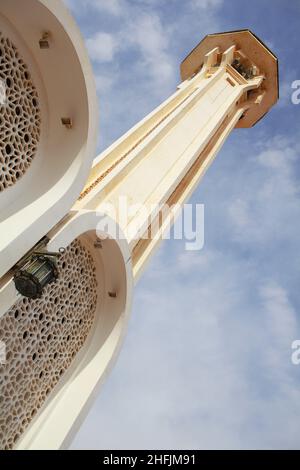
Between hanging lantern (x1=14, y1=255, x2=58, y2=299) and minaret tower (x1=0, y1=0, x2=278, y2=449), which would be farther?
minaret tower (x1=0, y1=0, x2=278, y2=449)

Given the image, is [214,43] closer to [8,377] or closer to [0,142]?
[0,142]

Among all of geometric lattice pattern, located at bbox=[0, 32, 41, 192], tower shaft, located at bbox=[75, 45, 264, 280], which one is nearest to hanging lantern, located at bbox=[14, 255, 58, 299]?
geometric lattice pattern, located at bbox=[0, 32, 41, 192]

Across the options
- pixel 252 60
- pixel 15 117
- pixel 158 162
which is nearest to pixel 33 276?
pixel 15 117

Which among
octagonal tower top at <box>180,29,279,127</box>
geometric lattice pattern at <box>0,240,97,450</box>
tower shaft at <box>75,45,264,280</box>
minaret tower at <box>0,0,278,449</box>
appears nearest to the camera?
minaret tower at <box>0,0,278,449</box>

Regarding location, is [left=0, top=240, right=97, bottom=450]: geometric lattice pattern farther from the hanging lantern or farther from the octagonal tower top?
the octagonal tower top

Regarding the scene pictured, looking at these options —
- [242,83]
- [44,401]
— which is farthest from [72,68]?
[242,83]

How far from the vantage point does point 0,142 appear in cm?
453

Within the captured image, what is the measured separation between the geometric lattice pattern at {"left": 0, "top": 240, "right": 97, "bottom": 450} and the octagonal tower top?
10772 millimetres

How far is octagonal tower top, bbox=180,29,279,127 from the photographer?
1412 centimetres

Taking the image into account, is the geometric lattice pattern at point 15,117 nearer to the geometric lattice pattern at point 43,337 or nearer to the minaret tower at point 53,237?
the minaret tower at point 53,237

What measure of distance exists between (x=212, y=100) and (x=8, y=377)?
9688 millimetres

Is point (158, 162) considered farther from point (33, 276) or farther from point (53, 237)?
point (33, 276)

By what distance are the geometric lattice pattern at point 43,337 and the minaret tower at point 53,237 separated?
0.05 feet

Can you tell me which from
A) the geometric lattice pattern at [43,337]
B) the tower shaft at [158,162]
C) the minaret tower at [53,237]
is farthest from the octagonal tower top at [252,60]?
the geometric lattice pattern at [43,337]
